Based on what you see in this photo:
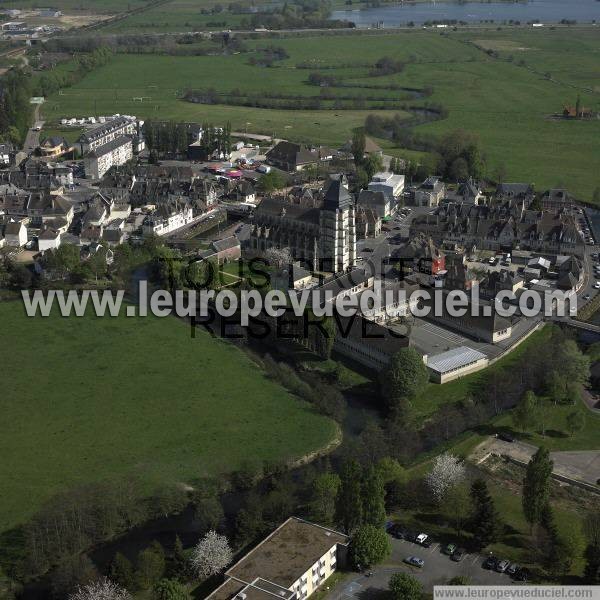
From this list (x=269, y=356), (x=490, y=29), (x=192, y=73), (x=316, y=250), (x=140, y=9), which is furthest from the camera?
(x=140, y=9)

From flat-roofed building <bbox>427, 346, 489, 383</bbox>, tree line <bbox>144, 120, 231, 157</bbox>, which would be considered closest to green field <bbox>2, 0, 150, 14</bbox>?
tree line <bbox>144, 120, 231, 157</bbox>

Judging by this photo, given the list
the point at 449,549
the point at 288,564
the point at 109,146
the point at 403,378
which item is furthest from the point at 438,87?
the point at 288,564

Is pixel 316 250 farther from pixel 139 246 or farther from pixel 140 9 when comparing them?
pixel 140 9

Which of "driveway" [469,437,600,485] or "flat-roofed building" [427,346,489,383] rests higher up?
"flat-roofed building" [427,346,489,383]


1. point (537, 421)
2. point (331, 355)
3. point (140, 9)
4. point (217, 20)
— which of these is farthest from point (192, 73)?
point (537, 421)

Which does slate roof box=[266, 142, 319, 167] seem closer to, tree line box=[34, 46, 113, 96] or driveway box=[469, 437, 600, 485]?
tree line box=[34, 46, 113, 96]

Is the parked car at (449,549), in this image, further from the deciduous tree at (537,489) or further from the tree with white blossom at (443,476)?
the deciduous tree at (537,489)
